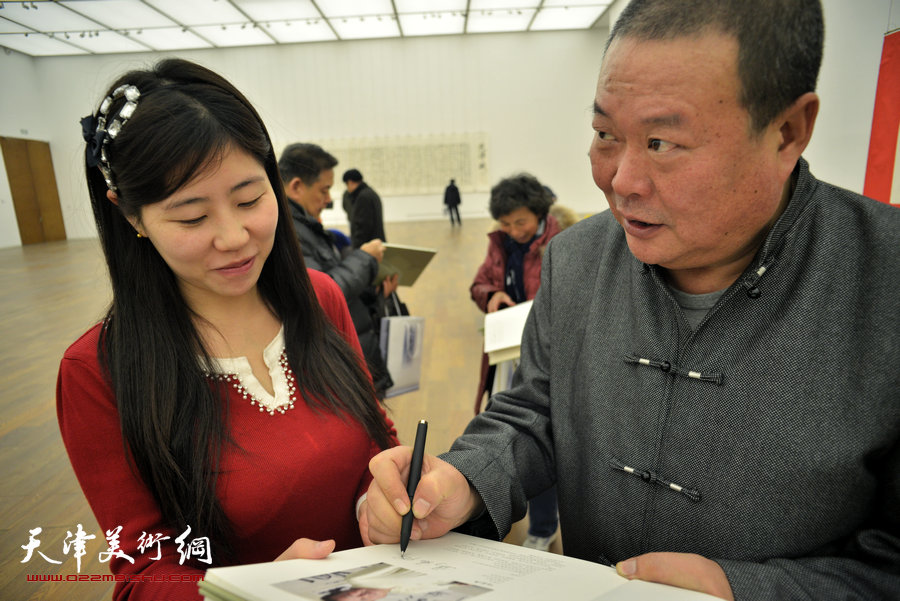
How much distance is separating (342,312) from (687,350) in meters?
0.90

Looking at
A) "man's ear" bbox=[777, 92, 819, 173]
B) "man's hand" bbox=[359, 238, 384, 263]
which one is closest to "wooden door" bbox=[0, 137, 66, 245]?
"man's hand" bbox=[359, 238, 384, 263]

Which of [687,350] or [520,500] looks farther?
[520,500]

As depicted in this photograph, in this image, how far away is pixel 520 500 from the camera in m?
0.99

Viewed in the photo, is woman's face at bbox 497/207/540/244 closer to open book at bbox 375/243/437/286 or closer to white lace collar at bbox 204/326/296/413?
open book at bbox 375/243/437/286

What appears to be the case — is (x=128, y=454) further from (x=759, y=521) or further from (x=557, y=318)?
(x=759, y=521)

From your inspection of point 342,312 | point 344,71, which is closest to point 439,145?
point 344,71

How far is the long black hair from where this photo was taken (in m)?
1.00

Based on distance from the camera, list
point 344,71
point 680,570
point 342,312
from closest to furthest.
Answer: point 680,570 < point 342,312 < point 344,71

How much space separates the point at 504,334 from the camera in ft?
7.41

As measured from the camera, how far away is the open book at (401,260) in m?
3.32

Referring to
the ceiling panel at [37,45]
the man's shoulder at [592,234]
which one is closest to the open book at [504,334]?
the man's shoulder at [592,234]

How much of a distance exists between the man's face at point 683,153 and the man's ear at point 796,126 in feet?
0.07

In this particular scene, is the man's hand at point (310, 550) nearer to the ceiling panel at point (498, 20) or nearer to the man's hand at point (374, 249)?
the man's hand at point (374, 249)

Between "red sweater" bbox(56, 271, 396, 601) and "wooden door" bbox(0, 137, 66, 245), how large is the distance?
16.5 m
